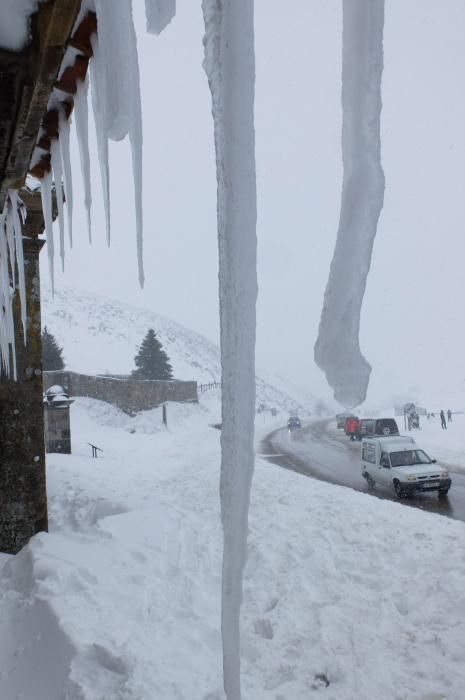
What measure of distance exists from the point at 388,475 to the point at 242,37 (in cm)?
1178

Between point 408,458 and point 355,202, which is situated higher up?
point 355,202

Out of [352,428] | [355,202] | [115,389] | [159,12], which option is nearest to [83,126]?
[159,12]

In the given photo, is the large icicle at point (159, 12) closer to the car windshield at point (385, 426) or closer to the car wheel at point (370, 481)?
the car wheel at point (370, 481)

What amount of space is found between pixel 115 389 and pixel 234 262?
1117 inches

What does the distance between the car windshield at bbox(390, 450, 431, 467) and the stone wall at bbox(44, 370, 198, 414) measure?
19016 millimetres

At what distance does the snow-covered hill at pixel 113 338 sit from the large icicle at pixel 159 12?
2008 inches

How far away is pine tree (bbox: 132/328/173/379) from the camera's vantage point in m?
42.4

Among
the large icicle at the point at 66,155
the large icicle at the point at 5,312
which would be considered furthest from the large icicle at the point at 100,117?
the large icicle at the point at 5,312

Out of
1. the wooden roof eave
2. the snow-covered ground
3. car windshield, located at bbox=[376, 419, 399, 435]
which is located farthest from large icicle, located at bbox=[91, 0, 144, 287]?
car windshield, located at bbox=[376, 419, 399, 435]

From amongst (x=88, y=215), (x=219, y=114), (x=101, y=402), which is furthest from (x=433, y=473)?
(x=101, y=402)

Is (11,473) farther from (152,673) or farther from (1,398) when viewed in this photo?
(152,673)

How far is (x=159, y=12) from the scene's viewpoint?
122 centimetres

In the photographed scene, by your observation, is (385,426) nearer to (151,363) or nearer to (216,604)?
(151,363)

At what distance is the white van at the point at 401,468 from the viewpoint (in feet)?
35.2
